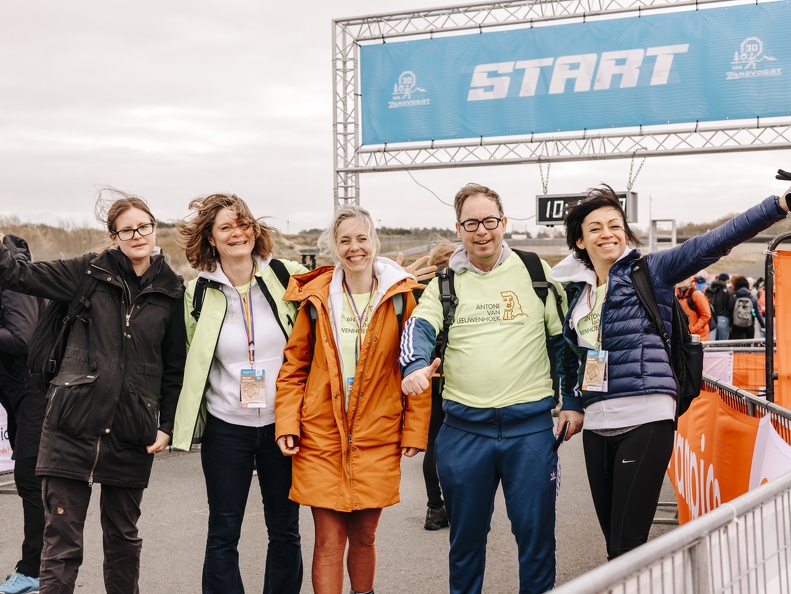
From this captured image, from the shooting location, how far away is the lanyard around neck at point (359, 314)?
3.45m

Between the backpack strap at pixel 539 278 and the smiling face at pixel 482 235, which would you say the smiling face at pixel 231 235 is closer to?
the smiling face at pixel 482 235

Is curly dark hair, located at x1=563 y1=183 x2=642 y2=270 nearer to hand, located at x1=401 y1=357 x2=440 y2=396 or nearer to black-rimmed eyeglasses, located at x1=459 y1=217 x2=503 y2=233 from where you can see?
black-rimmed eyeglasses, located at x1=459 y1=217 x2=503 y2=233

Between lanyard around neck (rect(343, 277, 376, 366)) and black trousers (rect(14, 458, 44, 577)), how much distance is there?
6.93 feet

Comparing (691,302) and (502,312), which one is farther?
(691,302)

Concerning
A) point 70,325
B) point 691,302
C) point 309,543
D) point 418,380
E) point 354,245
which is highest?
point 354,245

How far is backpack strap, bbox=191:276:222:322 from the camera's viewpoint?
11.9ft

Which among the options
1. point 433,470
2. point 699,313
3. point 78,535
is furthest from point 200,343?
point 699,313

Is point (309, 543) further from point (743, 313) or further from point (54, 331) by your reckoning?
point (743, 313)

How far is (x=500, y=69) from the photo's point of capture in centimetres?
1288

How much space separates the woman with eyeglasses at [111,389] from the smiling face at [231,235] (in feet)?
1.01

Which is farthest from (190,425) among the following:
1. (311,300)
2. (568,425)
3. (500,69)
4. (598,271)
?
(500,69)

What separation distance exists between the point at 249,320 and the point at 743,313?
14.0 metres

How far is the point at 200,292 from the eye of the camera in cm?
366

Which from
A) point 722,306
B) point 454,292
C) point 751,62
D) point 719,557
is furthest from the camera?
point 722,306
